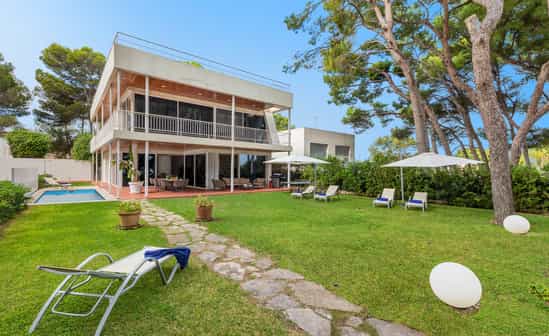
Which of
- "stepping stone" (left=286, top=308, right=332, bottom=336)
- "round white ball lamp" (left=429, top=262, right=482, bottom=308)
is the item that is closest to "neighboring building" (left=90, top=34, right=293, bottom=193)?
"stepping stone" (left=286, top=308, right=332, bottom=336)

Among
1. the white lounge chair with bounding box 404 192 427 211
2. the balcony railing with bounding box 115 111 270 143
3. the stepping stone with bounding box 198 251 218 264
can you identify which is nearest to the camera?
the stepping stone with bounding box 198 251 218 264

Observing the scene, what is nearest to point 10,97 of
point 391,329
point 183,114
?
point 183,114

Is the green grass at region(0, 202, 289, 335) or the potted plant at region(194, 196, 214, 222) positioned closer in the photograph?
the green grass at region(0, 202, 289, 335)

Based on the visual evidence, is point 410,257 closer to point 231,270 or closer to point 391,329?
point 391,329

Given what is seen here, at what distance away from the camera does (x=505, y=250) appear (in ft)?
14.1

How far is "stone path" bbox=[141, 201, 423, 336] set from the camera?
2.19 metres

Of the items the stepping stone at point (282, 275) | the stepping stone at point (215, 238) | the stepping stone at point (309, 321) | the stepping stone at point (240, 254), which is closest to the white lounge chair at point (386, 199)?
the stepping stone at point (215, 238)

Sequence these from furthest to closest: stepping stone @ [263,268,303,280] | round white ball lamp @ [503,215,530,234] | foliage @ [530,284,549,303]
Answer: round white ball lamp @ [503,215,530,234] < stepping stone @ [263,268,303,280] < foliage @ [530,284,549,303]

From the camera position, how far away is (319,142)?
2222 centimetres

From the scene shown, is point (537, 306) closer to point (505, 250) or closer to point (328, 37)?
point (505, 250)

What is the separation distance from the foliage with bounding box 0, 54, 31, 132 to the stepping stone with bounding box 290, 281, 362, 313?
29893 mm

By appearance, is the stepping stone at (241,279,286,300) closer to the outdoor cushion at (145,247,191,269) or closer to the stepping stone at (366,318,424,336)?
the outdoor cushion at (145,247,191,269)

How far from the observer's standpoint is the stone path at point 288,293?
219cm

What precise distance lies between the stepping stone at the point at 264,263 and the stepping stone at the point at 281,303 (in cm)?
80
